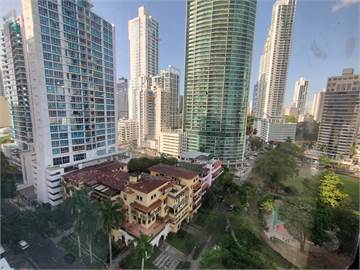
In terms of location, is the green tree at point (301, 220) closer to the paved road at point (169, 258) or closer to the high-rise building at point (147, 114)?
the paved road at point (169, 258)

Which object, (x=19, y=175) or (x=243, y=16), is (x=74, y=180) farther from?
(x=243, y=16)

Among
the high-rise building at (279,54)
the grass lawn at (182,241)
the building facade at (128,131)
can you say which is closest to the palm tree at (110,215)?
the grass lawn at (182,241)

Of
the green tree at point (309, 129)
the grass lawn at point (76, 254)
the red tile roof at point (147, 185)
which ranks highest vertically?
the green tree at point (309, 129)

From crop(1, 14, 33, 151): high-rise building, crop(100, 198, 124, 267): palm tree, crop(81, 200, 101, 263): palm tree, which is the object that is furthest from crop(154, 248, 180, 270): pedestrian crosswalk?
crop(1, 14, 33, 151): high-rise building

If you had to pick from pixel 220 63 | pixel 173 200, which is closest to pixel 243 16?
pixel 220 63

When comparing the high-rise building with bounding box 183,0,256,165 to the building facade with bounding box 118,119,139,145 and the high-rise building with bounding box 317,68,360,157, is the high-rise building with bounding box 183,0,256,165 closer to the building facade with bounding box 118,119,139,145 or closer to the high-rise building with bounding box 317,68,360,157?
the high-rise building with bounding box 317,68,360,157
